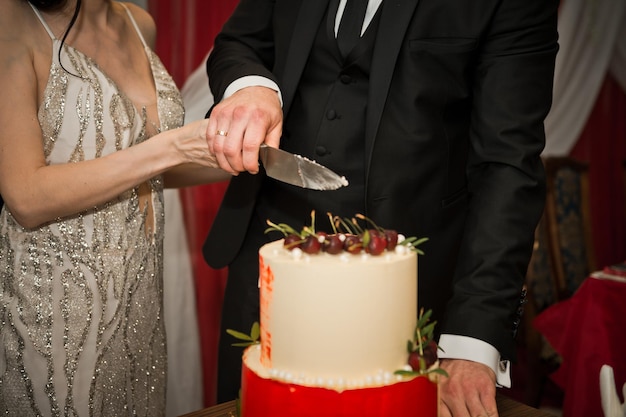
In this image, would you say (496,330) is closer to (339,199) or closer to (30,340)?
(339,199)

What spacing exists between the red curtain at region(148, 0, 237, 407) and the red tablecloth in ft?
6.03

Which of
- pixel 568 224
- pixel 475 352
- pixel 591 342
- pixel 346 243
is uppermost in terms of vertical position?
pixel 346 243

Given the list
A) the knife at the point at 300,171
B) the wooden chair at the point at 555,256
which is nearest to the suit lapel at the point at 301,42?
the knife at the point at 300,171

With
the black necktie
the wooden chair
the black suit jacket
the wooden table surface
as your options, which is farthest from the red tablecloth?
the black necktie

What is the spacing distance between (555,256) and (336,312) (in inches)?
132

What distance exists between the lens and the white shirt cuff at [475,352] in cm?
147

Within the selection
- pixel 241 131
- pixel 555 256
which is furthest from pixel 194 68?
pixel 555 256

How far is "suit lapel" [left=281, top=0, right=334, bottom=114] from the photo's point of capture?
6.14 ft

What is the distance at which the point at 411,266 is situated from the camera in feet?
3.78

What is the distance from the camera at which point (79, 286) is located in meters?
1.89

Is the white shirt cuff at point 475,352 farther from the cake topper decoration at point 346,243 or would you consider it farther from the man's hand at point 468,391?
the cake topper decoration at point 346,243

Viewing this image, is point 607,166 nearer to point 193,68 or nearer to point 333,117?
point 193,68

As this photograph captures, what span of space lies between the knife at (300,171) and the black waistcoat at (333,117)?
0.40 metres

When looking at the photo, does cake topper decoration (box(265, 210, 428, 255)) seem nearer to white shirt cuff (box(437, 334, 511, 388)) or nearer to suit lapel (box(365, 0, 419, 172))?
white shirt cuff (box(437, 334, 511, 388))
